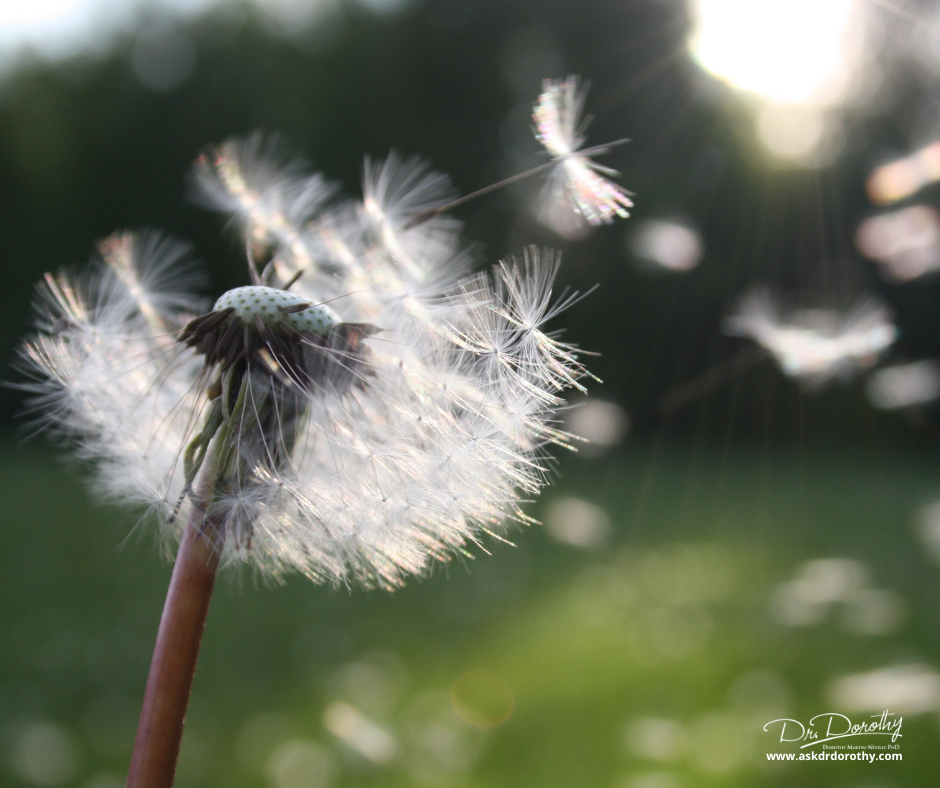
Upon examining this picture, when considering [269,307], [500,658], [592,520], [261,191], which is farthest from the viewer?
[592,520]

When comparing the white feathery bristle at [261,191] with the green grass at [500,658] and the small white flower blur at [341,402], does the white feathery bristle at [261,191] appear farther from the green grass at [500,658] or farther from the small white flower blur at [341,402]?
the green grass at [500,658]

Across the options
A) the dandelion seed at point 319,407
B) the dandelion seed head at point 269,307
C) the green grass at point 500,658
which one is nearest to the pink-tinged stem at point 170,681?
the dandelion seed at point 319,407

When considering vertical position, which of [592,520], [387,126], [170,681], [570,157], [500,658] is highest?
[387,126]

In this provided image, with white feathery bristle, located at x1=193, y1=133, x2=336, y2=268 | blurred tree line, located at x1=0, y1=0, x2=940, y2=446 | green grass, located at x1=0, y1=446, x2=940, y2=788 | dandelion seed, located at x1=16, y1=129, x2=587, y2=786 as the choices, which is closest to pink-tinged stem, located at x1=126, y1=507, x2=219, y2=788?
dandelion seed, located at x1=16, y1=129, x2=587, y2=786

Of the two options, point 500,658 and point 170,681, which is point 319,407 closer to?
point 170,681

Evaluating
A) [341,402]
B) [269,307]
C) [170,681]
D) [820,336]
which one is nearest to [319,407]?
[341,402]
